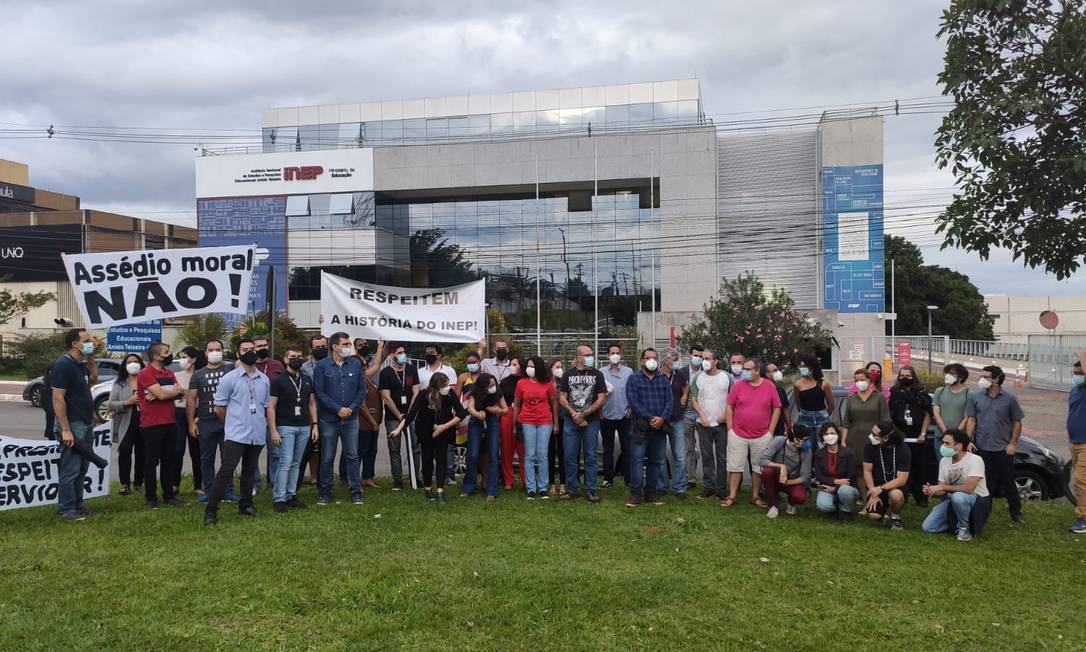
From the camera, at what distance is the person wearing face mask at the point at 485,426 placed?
9.63 metres

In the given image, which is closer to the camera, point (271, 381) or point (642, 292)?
point (271, 381)

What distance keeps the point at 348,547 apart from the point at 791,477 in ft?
16.8

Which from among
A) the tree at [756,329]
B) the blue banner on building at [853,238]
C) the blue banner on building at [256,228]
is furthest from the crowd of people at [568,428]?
the blue banner on building at [256,228]

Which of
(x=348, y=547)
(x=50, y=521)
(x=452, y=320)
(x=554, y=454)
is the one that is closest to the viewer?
(x=348, y=547)

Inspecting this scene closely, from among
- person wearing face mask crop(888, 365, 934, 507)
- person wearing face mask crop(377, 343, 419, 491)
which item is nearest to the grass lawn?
person wearing face mask crop(888, 365, 934, 507)

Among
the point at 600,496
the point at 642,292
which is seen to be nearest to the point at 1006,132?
the point at 600,496

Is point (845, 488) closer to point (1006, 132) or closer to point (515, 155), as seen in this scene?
point (1006, 132)

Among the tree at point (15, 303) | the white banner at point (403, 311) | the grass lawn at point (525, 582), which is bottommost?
the grass lawn at point (525, 582)

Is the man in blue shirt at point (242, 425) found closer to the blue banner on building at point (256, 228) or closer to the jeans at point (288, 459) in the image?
the jeans at point (288, 459)

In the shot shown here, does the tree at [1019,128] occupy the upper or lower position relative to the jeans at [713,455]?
upper

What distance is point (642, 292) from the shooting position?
47281 millimetres

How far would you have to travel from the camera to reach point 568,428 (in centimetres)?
983

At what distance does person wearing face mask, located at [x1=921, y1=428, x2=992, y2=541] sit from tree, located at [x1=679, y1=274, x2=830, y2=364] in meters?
15.8

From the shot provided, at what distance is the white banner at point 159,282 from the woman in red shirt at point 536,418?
3774 mm
